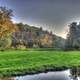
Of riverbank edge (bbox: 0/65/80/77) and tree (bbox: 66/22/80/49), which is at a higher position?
tree (bbox: 66/22/80/49)

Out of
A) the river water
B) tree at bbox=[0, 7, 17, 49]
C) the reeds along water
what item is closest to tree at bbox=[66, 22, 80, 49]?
tree at bbox=[0, 7, 17, 49]

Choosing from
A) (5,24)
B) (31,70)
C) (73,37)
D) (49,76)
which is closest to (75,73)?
(49,76)

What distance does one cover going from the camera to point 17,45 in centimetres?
6225

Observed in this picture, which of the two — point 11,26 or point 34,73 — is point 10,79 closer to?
point 34,73

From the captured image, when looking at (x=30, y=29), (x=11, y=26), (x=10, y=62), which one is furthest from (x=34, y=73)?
(x=30, y=29)

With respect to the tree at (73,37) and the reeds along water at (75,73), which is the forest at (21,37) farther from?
the reeds along water at (75,73)

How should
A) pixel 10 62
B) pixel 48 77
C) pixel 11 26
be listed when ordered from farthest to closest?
pixel 11 26 → pixel 10 62 → pixel 48 77

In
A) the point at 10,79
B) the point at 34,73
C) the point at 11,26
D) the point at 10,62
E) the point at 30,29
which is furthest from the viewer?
the point at 30,29

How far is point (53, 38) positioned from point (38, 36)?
588 cm

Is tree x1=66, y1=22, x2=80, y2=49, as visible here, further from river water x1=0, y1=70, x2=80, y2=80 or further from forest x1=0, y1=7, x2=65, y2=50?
river water x1=0, y1=70, x2=80, y2=80

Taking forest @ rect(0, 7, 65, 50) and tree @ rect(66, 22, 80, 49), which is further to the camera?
tree @ rect(66, 22, 80, 49)

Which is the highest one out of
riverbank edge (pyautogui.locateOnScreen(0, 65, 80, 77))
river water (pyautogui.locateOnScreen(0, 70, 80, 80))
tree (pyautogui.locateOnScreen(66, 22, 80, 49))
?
tree (pyautogui.locateOnScreen(66, 22, 80, 49))

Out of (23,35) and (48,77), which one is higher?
(23,35)

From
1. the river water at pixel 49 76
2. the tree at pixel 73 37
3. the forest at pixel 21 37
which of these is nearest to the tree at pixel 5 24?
the forest at pixel 21 37
